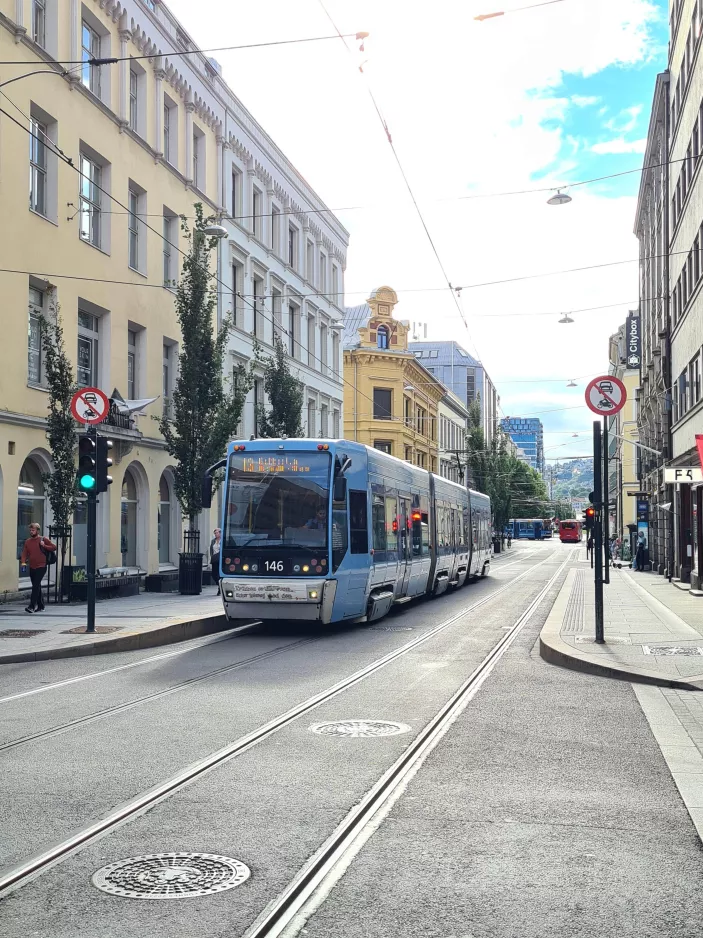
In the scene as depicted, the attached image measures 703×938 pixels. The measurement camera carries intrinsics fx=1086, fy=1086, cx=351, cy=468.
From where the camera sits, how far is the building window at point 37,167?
24.1 m

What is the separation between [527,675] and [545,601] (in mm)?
14700

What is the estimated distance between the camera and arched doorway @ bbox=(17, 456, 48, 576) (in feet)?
76.2

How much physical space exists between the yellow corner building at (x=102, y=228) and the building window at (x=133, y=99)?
4 centimetres

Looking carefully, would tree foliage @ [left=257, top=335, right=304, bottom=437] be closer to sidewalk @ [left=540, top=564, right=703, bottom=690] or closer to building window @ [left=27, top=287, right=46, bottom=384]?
building window @ [left=27, top=287, right=46, bottom=384]

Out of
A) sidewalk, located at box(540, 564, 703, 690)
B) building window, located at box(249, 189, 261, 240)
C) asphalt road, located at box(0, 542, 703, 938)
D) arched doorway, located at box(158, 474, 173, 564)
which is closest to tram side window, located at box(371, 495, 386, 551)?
sidewalk, located at box(540, 564, 703, 690)

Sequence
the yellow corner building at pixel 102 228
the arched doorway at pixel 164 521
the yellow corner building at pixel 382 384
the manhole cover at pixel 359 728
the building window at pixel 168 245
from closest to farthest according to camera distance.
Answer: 1. the manhole cover at pixel 359 728
2. the yellow corner building at pixel 102 228
3. the arched doorway at pixel 164 521
4. the building window at pixel 168 245
5. the yellow corner building at pixel 382 384

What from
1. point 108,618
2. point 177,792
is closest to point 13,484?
point 108,618

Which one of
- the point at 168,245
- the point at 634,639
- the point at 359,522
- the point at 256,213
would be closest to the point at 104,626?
the point at 359,522

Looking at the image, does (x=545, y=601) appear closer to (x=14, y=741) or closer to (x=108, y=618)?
(x=108, y=618)

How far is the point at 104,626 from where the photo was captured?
17.2 meters

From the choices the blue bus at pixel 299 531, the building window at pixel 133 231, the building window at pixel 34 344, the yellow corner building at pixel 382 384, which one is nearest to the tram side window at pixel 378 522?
the blue bus at pixel 299 531

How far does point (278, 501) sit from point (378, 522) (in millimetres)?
2721

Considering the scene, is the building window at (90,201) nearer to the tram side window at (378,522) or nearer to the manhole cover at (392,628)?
the tram side window at (378,522)

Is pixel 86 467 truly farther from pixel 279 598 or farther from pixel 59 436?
pixel 59 436
